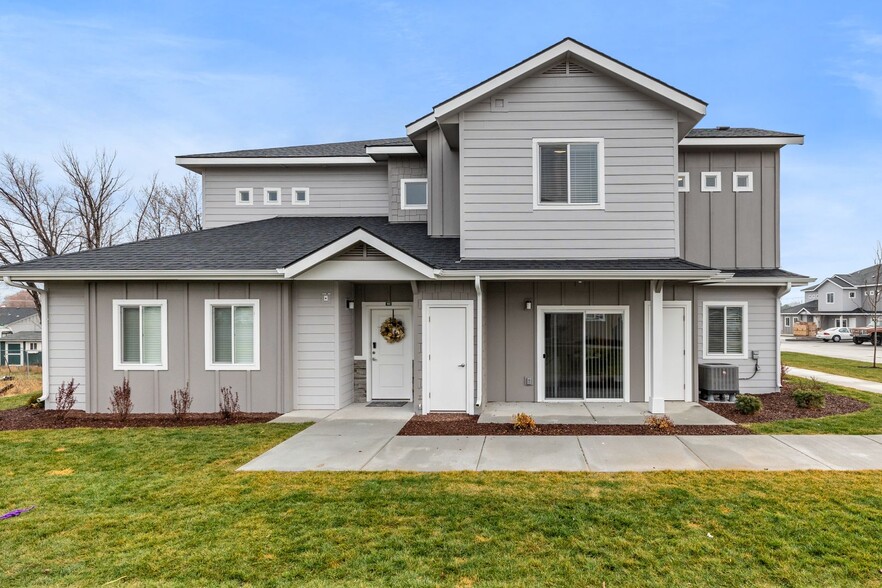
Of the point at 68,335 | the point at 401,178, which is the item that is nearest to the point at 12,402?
the point at 68,335

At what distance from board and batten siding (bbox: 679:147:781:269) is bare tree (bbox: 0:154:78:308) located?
27525mm

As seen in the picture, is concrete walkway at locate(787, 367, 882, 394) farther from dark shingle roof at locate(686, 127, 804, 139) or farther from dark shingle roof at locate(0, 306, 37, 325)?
dark shingle roof at locate(0, 306, 37, 325)

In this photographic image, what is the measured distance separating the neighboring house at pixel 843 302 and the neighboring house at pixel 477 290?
3985 cm

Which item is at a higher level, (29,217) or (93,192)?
(93,192)

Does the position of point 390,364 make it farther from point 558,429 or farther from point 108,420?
point 108,420

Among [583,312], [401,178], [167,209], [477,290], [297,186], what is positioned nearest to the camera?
[477,290]

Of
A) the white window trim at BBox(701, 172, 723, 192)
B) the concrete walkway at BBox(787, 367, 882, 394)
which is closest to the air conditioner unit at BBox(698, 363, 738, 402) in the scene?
the white window trim at BBox(701, 172, 723, 192)

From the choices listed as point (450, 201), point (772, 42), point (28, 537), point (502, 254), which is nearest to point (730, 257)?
point (502, 254)

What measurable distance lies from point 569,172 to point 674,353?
4404mm

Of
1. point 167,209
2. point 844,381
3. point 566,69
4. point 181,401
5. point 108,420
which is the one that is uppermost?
point 167,209

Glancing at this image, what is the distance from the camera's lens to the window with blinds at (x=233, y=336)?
876cm

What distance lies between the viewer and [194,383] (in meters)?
8.74

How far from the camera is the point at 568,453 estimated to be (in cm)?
622

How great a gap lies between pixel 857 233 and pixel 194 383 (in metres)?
59.0
